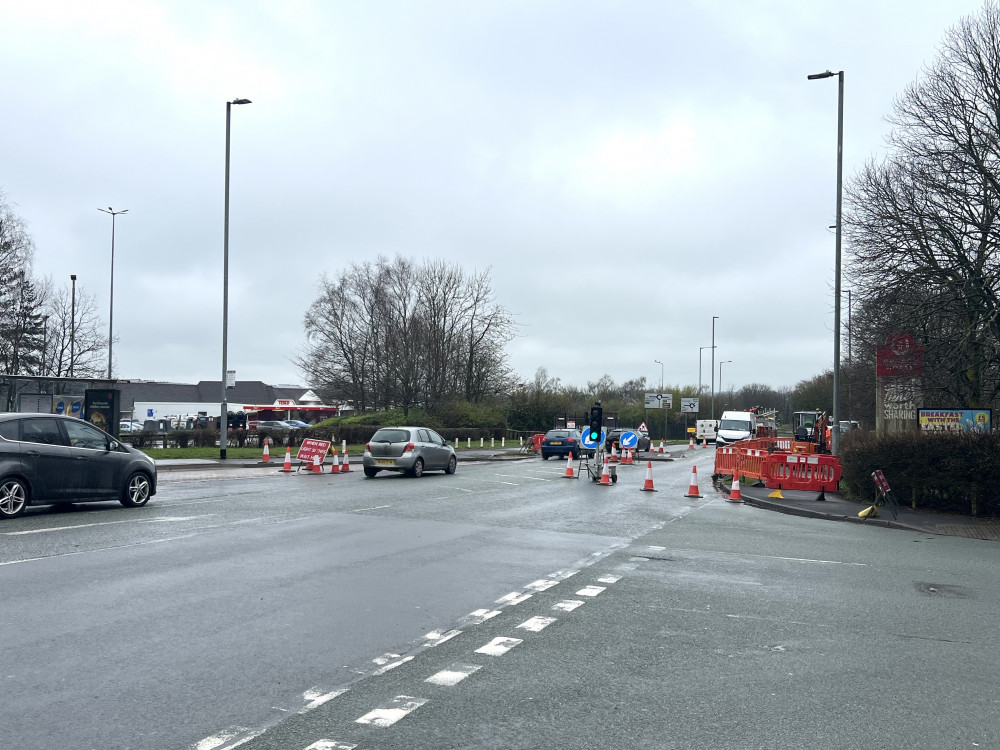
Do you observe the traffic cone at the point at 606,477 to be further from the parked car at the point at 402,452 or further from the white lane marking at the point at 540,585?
the white lane marking at the point at 540,585

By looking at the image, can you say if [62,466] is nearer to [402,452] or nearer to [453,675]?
[453,675]

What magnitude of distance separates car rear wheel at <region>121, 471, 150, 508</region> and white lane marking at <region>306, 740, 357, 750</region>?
12.3 m

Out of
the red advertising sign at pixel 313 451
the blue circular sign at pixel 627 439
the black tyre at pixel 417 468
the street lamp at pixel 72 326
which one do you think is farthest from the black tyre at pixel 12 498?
the street lamp at pixel 72 326

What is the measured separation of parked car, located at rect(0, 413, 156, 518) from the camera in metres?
13.6

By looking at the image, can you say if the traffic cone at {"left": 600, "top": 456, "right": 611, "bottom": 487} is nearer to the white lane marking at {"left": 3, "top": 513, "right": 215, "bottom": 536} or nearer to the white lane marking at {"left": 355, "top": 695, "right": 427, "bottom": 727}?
the white lane marking at {"left": 3, "top": 513, "right": 215, "bottom": 536}

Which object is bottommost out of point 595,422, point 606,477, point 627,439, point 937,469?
point 606,477

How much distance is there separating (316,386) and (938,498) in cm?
4886

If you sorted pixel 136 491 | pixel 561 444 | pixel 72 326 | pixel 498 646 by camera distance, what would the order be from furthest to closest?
pixel 72 326 < pixel 561 444 < pixel 136 491 < pixel 498 646

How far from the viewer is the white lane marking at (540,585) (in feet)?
29.6

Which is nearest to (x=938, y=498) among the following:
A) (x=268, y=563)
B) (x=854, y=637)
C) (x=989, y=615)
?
(x=989, y=615)

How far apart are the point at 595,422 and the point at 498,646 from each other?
18.5 m

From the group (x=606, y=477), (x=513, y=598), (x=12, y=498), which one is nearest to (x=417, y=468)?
(x=606, y=477)

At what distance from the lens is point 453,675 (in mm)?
5883

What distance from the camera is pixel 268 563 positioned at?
10023 mm
